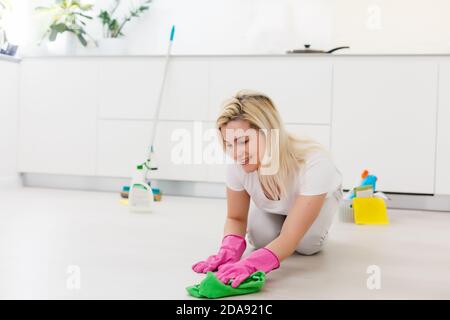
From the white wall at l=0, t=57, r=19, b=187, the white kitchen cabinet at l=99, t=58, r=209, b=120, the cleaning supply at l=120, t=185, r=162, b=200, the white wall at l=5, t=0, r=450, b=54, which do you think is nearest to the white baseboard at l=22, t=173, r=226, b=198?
the white wall at l=0, t=57, r=19, b=187

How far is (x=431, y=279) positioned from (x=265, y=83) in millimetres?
1993

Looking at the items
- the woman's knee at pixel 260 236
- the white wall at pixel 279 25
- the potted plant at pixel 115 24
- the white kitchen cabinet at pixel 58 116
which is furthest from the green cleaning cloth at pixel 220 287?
the potted plant at pixel 115 24

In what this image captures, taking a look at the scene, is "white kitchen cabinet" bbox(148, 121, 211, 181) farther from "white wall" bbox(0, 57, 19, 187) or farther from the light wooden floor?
"white wall" bbox(0, 57, 19, 187)

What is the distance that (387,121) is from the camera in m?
3.45

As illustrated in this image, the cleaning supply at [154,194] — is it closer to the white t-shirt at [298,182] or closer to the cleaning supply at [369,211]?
the cleaning supply at [369,211]

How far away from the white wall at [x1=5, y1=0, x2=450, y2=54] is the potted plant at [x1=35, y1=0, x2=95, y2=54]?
195mm

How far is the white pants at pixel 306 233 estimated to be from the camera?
205 centimetres

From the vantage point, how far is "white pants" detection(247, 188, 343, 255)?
80.7 inches

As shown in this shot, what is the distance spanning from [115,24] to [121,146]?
0.92 metres

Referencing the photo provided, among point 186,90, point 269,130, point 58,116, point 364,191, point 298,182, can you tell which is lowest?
point 364,191

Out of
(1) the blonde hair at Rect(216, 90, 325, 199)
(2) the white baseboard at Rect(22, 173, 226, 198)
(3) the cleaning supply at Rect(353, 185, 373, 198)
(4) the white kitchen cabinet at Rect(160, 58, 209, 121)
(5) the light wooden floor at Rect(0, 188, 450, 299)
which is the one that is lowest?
(5) the light wooden floor at Rect(0, 188, 450, 299)

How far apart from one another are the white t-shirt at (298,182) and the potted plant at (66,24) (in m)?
2.54

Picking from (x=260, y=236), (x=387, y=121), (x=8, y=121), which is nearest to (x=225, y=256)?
(x=260, y=236)

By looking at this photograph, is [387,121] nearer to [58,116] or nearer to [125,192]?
[125,192]
